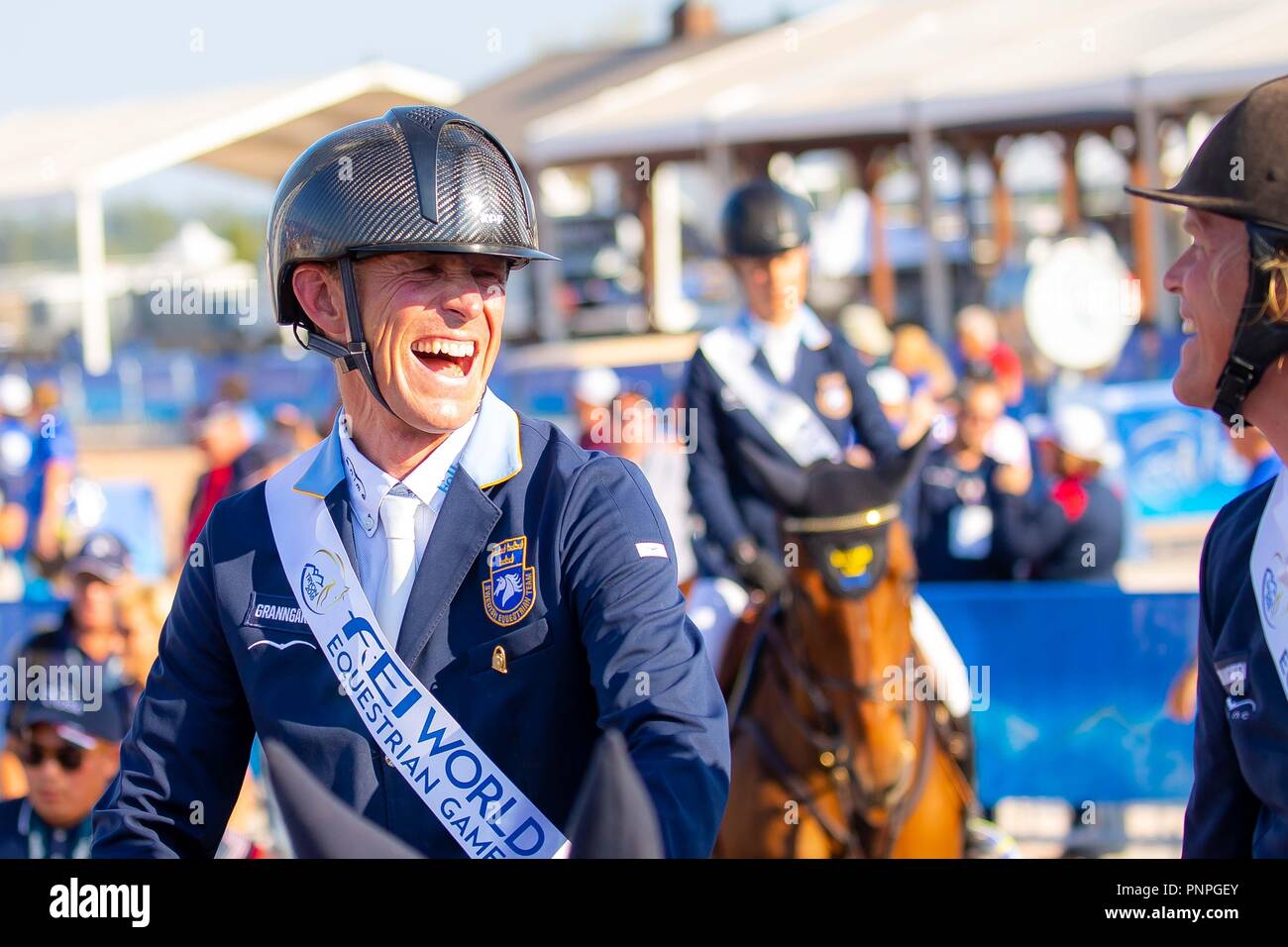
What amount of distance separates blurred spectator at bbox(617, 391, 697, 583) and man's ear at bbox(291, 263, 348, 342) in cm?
574

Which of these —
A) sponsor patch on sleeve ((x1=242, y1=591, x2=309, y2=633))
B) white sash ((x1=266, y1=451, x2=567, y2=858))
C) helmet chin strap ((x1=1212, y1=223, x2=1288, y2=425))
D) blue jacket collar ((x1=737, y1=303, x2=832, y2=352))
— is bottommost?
white sash ((x1=266, y1=451, x2=567, y2=858))

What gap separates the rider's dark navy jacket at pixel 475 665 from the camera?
7.25ft

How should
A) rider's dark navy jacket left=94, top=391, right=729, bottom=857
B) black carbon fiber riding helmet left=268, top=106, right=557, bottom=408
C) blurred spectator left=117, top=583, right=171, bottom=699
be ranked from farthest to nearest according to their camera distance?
blurred spectator left=117, top=583, right=171, bottom=699, black carbon fiber riding helmet left=268, top=106, right=557, bottom=408, rider's dark navy jacket left=94, top=391, right=729, bottom=857

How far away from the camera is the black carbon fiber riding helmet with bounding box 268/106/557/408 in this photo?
2320 millimetres

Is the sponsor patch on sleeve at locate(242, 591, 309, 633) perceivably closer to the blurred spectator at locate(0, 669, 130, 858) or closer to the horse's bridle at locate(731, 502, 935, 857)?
the blurred spectator at locate(0, 669, 130, 858)

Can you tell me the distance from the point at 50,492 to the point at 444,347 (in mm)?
9467

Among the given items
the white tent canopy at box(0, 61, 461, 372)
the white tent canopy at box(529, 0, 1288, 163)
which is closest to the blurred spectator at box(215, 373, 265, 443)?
the white tent canopy at box(529, 0, 1288, 163)

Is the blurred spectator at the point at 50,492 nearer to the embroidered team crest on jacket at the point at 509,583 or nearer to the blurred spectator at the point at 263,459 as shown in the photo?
the blurred spectator at the point at 263,459

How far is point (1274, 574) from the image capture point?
2.34 metres

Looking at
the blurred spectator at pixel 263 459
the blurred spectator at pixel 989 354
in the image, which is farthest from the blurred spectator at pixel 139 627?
the blurred spectator at pixel 989 354

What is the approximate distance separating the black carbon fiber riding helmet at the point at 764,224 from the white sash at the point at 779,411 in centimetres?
44

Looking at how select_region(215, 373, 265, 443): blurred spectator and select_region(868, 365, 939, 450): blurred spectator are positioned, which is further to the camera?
select_region(215, 373, 265, 443): blurred spectator
